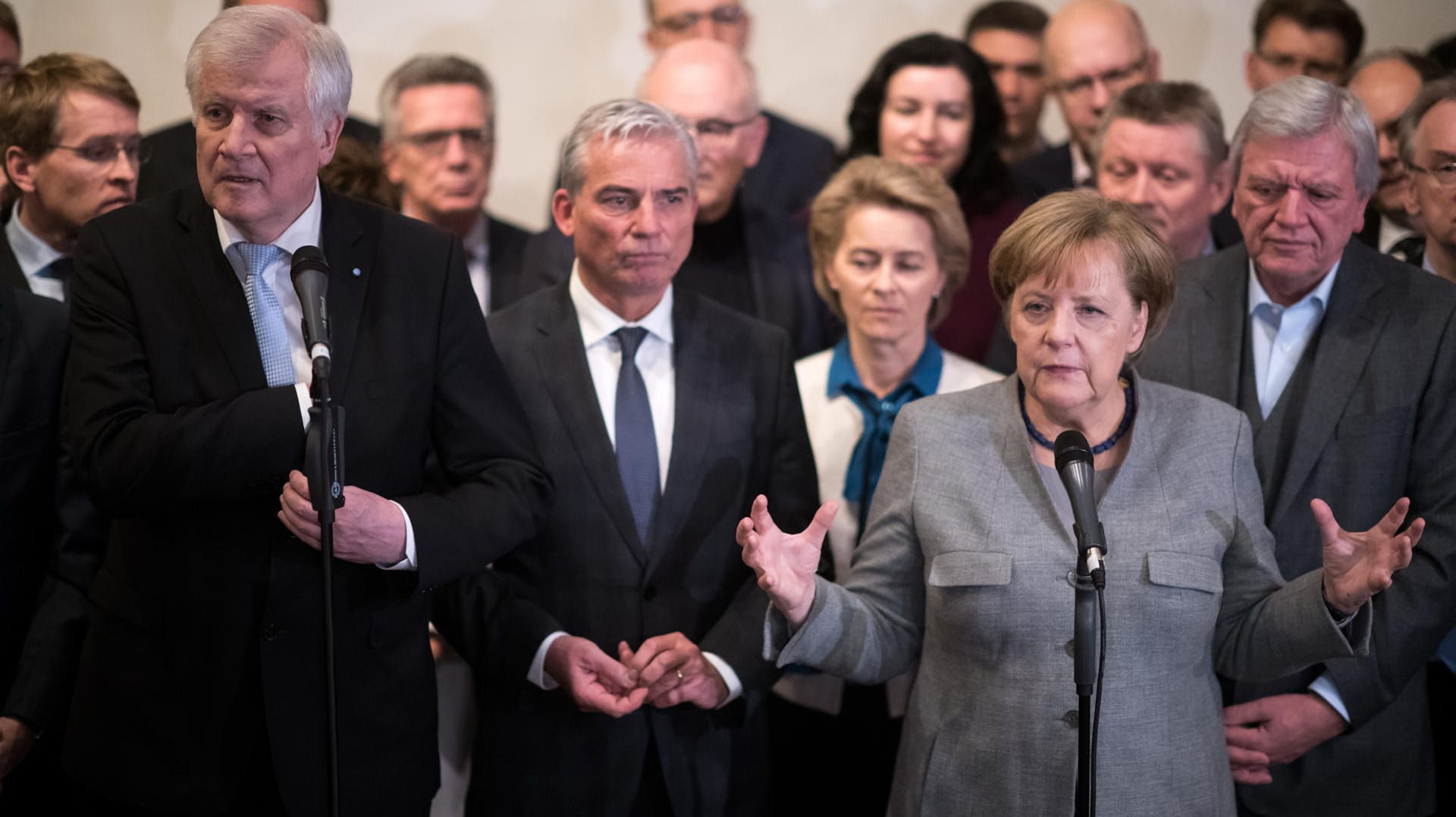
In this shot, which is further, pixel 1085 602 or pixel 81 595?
pixel 81 595

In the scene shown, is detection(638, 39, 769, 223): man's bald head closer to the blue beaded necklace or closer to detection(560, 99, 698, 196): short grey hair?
detection(560, 99, 698, 196): short grey hair

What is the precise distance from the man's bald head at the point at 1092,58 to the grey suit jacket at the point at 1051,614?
206 cm

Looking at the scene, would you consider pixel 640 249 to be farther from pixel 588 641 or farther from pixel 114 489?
pixel 114 489

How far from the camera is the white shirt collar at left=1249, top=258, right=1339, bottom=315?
2.93m

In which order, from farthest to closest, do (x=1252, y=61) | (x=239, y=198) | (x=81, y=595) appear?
(x=1252, y=61), (x=81, y=595), (x=239, y=198)

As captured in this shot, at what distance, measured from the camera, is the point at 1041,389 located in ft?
8.07

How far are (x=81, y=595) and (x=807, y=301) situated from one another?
2.08 meters

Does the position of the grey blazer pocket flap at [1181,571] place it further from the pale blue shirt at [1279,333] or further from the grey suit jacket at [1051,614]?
the pale blue shirt at [1279,333]

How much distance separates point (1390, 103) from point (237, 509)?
11.3ft

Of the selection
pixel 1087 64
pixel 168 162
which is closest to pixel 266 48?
pixel 168 162

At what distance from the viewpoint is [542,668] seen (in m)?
2.75

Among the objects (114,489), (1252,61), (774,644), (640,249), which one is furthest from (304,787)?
(1252,61)

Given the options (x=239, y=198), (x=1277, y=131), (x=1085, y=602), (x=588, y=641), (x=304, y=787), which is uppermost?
(x=1277, y=131)

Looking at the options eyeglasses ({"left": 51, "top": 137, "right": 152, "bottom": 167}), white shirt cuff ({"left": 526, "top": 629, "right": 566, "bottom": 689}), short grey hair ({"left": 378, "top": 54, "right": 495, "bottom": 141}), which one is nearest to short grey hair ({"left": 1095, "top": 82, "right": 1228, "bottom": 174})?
short grey hair ({"left": 378, "top": 54, "right": 495, "bottom": 141})
